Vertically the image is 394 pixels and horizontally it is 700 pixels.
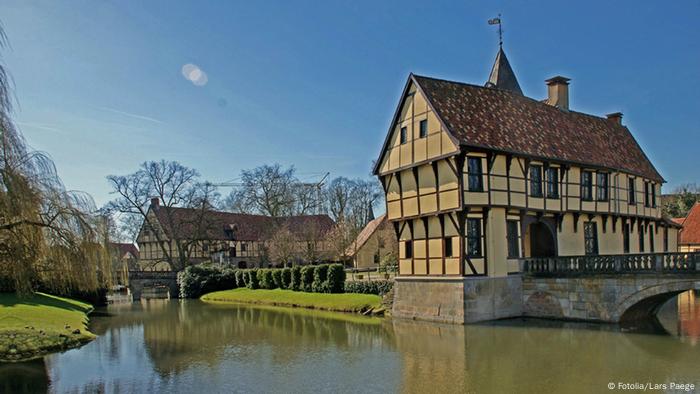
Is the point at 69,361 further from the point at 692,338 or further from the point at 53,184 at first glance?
the point at 692,338

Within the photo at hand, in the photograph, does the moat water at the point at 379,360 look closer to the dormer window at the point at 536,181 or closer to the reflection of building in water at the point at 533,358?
the reflection of building in water at the point at 533,358

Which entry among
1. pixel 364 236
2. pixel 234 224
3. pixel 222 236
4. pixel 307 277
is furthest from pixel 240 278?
pixel 234 224

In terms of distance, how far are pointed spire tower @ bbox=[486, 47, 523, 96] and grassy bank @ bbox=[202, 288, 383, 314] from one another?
13.6 metres

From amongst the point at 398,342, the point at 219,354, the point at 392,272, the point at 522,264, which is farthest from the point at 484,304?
the point at 392,272

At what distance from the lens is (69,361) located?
16.6 meters

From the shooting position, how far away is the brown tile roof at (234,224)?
5234cm

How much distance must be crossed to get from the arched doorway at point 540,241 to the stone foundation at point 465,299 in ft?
8.63

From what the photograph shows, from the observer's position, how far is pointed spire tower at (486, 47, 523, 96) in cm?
3150

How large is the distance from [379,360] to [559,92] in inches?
776

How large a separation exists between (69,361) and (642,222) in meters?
26.9

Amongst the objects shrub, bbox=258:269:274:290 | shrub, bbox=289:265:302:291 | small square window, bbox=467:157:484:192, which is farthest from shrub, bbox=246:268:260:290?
small square window, bbox=467:157:484:192

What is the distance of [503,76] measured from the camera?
1247 inches

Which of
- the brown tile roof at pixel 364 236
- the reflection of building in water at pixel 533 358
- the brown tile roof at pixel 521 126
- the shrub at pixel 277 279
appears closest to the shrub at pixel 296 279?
the shrub at pixel 277 279

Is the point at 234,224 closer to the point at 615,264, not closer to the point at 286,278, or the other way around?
the point at 286,278
